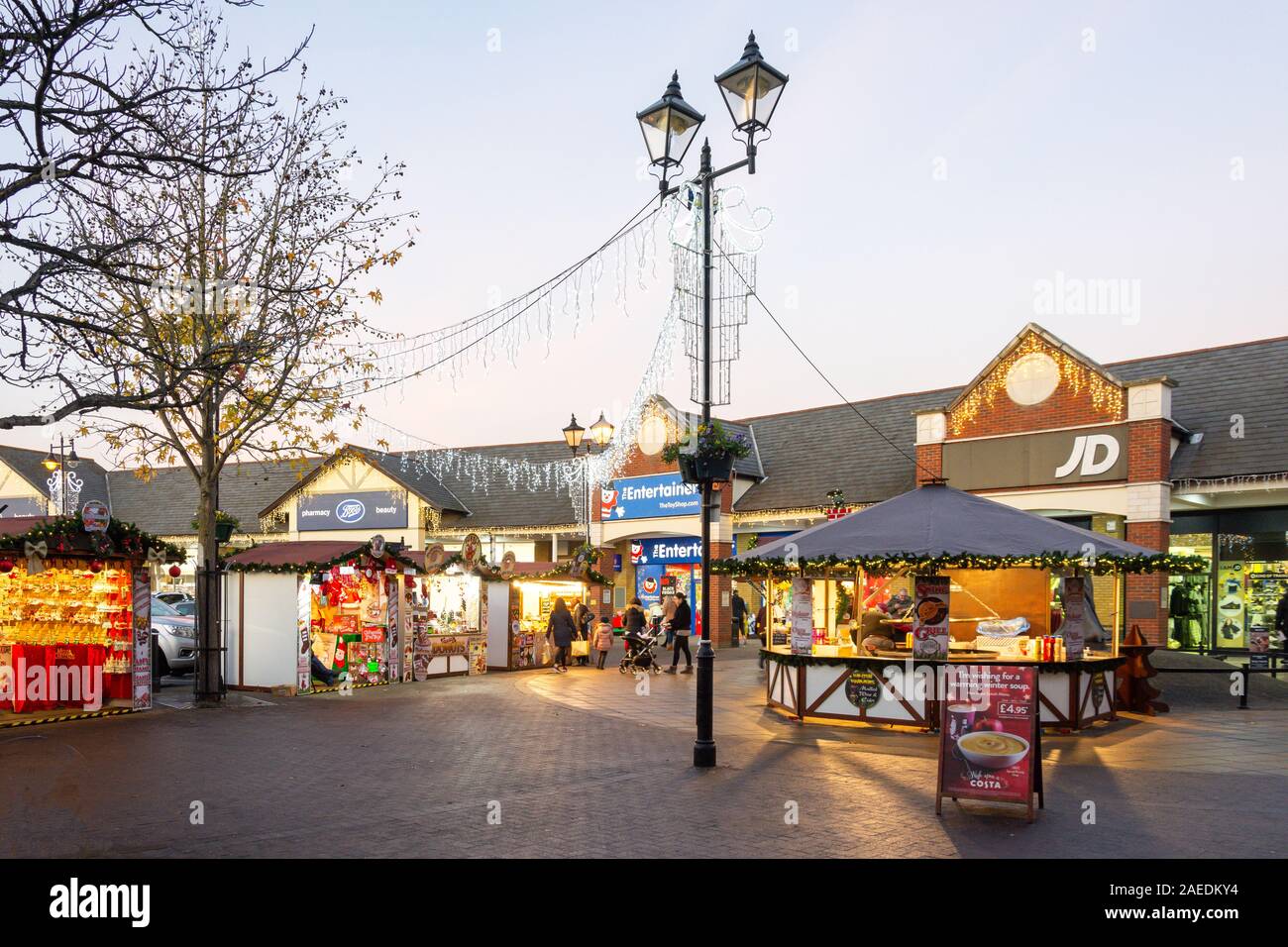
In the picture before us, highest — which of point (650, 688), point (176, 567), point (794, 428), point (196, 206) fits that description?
point (196, 206)

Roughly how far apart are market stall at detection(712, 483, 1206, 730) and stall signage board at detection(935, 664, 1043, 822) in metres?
4.62

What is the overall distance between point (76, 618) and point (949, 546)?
42.3ft

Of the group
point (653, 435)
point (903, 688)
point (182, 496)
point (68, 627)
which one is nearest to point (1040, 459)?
point (903, 688)

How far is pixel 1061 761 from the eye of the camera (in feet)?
35.5

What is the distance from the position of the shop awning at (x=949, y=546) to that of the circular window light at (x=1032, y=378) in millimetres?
7020

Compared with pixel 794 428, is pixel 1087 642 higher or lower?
lower

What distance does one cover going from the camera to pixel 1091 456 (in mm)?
20359

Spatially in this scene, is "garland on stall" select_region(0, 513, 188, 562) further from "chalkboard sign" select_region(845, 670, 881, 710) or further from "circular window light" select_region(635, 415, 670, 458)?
"circular window light" select_region(635, 415, 670, 458)

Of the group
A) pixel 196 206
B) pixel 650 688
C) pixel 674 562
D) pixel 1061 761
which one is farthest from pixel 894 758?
pixel 674 562

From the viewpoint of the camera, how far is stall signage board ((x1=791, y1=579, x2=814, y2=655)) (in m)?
14.1
